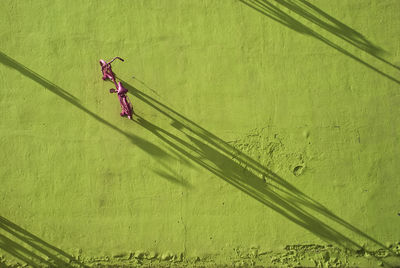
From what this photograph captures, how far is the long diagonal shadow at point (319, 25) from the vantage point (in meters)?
3.08

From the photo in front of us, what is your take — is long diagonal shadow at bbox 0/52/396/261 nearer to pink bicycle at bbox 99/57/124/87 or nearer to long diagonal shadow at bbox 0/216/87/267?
long diagonal shadow at bbox 0/216/87/267

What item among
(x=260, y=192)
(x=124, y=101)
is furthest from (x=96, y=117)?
(x=260, y=192)

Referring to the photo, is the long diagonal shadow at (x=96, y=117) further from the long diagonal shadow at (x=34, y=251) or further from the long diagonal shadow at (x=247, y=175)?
the long diagonal shadow at (x=34, y=251)

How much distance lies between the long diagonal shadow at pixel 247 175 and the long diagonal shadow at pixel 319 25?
1483 millimetres

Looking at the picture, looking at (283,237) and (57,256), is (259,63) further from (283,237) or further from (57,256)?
(57,256)

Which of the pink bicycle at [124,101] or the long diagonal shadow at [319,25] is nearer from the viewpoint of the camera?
the pink bicycle at [124,101]

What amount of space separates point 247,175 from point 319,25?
1826 mm

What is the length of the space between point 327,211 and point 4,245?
3.59 metres

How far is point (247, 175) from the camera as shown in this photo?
310cm

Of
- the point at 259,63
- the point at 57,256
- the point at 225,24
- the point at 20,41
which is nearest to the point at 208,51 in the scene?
the point at 225,24

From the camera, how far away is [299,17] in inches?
122

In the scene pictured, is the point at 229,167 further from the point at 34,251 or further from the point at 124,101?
the point at 34,251

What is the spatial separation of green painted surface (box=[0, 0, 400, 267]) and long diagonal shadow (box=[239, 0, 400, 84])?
0.05ft

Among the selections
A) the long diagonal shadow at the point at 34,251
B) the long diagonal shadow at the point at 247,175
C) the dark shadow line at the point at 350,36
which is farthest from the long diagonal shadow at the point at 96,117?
the dark shadow line at the point at 350,36
